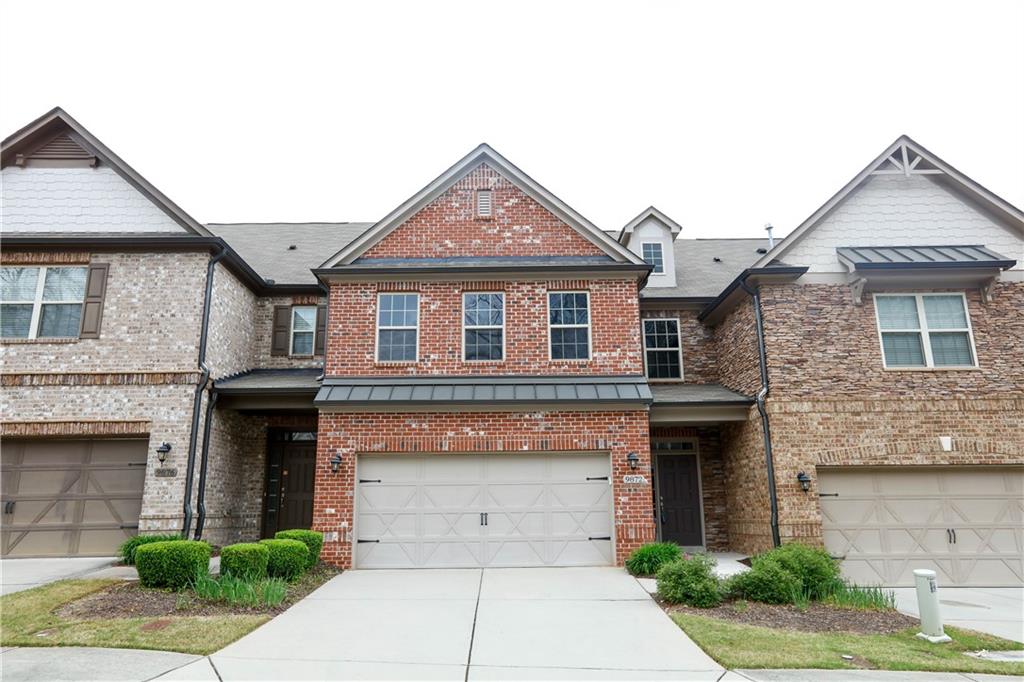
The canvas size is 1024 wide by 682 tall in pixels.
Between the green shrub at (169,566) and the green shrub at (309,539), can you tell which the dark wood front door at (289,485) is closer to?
the green shrub at (309,539)

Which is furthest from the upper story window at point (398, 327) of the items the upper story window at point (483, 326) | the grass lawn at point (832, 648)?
the grass lawn at point (832, 648)

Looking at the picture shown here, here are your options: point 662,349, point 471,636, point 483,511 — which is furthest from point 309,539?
point 662,349

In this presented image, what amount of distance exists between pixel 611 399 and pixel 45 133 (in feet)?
47.6

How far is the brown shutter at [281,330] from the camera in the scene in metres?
16.1

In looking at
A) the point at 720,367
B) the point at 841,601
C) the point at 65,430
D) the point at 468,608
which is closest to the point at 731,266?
the point at 720,367

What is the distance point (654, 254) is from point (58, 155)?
15135 mm

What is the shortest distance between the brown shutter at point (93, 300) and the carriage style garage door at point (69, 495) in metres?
2.36

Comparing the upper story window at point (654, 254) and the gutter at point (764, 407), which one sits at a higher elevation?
the upper story window at point (654, 254)

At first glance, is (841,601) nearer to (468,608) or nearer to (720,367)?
(468,608)

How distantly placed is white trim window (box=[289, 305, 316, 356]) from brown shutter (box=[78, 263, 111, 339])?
4.26m

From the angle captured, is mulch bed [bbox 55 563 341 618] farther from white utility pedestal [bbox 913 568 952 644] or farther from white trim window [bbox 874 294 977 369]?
white trim window [bbox 874 294 977 369]

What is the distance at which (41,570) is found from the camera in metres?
11.3

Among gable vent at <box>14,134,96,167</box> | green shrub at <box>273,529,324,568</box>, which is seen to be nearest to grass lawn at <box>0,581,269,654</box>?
green shrub at <box>273,529,324,568</box>

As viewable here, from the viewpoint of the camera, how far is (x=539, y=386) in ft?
42.7
